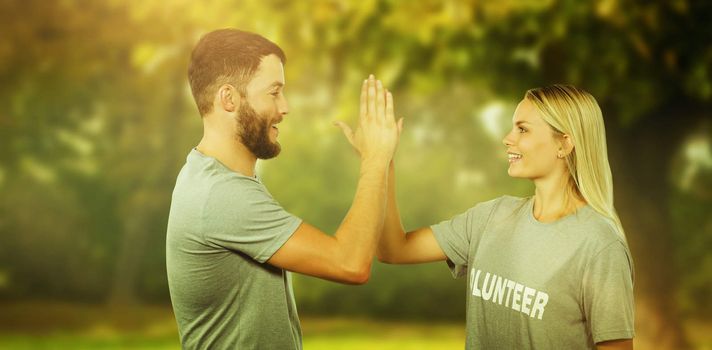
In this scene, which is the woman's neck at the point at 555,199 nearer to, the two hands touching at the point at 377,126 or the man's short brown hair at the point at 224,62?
the two hands touching at the point at 377,126

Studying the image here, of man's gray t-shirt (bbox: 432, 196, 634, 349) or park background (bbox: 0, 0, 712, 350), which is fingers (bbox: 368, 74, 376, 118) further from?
park background (bbox: 0, 0, 712, 350)

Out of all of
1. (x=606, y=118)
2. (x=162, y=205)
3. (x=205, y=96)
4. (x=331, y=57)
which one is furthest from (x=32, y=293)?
(x=205, y=96)

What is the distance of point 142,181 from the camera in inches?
269

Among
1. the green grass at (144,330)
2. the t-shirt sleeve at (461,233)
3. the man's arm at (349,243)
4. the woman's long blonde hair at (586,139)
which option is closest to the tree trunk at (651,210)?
the green grass at (144,330)

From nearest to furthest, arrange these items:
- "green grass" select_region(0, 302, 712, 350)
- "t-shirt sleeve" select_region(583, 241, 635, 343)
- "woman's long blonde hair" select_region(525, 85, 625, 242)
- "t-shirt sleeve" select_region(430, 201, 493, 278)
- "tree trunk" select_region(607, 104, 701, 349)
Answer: "t-shirt sleeve" select_region(583, 241, 635, 343)
"woman's long blonde hair" select_region(525, 85, 625, 242)
"t-shirt sleeve" select_region(430, 201, 493, 278)
"tree trunk" select_region(607, 104, 701, 349)
"green grass" select_region(0, 302, 712, 350)

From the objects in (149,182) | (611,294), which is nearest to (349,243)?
(611,294)

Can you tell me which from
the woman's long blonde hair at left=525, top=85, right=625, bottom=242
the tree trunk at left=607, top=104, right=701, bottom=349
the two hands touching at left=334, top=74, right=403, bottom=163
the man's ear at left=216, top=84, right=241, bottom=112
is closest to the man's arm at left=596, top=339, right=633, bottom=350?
the woman's long blonde hair at left=525, top=85, right=625, bottom=242

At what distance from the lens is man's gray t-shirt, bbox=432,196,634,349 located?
1681mm

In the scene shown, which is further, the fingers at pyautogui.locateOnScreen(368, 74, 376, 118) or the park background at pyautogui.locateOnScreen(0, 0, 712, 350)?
the park background at pyautogui.locateOnScreen(0, 0, 712, 350)

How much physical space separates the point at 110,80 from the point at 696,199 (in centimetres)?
516

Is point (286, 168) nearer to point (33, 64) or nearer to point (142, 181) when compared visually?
point (142, 181)

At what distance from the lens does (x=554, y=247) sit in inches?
70.2

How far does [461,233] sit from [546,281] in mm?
332

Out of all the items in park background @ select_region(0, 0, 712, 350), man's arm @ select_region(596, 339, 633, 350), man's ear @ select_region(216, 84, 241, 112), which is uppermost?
park background @ select_region(0, 0, 712, 350)
